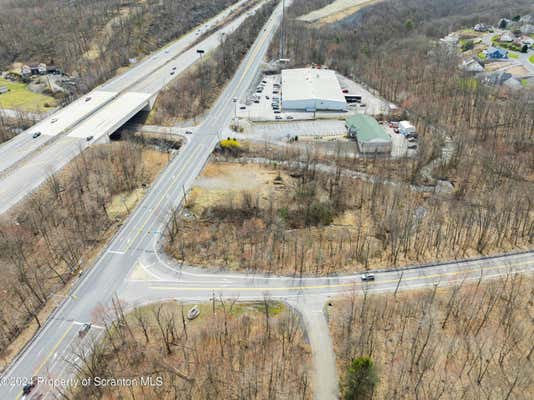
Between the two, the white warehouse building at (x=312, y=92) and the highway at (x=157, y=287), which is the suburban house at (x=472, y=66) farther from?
the highway at (x=157, y=287)

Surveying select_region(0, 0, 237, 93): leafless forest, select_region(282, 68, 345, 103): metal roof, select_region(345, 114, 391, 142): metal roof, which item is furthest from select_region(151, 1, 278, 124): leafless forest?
select_region(345, 114, 391, 142): metal roof

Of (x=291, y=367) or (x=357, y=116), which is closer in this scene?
(x=291, y=367)

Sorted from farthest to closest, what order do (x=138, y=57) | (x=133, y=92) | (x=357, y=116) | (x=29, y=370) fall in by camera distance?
(x=138, y=57), (x=133, y=92), (x=357, y=116), (x=29, y=370)

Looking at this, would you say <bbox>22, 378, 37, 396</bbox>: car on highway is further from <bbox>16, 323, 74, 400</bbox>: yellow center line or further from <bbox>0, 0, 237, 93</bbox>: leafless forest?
<bbox>0, 0, 237, 93</bbox>: leafless forest

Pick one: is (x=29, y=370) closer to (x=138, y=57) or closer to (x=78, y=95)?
(x=78, y=95)

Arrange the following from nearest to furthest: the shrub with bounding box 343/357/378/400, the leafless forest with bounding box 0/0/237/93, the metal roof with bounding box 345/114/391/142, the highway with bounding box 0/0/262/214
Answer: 1. the shrub with bounding box 343/357/378/400
2. the highway with bounding box 0/0/262/214
3. the metal roof with bounding box 345/114/391/142
4. the leafless forest with bounding box 0/0/237/93

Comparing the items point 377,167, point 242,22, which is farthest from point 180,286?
point 242,22

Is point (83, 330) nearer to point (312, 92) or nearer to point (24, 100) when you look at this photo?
point (312, 92)
